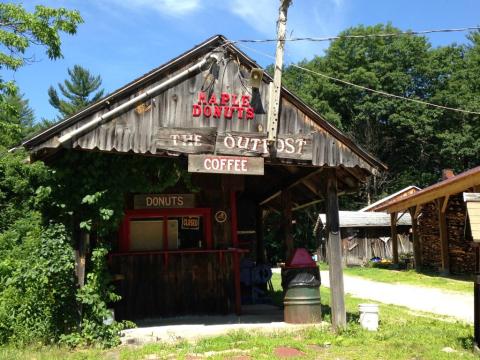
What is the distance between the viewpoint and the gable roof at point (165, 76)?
25.7ft

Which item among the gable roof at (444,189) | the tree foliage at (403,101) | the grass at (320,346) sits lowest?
the grass at (320,346)

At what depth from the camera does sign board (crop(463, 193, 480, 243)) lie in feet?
24.2

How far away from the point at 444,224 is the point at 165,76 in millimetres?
17438

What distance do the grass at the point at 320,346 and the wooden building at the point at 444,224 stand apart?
419 inches

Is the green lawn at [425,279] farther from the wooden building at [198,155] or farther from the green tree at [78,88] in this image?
the green tree at [78,88]

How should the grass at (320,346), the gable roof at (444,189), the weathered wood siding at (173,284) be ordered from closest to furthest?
the grass at (320,346) → the weathered wood siding at (173,284) → the gable roof at (444,189)

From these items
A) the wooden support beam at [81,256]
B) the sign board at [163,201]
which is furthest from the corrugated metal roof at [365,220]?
the wooden support beam at [81,256]

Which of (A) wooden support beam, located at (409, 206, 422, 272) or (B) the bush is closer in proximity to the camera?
(B) the bush

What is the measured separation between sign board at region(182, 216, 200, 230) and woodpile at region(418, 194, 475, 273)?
1189cm

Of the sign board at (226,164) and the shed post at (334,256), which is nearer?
the sign board at (226,164)

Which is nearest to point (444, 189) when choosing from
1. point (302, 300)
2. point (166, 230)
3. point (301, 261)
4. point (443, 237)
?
point (443, 237)

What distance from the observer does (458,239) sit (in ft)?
70.7

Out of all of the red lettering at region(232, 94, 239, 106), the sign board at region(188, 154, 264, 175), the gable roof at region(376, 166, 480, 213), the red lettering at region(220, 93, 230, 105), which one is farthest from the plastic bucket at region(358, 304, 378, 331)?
the gable roof at region(376, 166, 480, 213)

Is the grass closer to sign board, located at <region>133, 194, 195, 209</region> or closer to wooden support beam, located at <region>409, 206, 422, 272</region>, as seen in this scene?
sign board, located at <region>133, 194, 195, 209</region>
